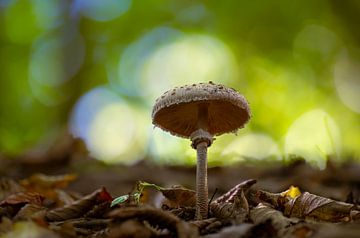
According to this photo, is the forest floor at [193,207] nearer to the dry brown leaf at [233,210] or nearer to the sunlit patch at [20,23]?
the dry brown leaf at [233,210]

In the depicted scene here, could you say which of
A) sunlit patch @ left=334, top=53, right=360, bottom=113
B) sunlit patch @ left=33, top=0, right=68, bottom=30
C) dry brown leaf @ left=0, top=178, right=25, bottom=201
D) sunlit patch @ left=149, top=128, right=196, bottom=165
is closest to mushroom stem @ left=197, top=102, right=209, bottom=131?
dry brown leaf @ left=0, top=178, right=25, bottom=201

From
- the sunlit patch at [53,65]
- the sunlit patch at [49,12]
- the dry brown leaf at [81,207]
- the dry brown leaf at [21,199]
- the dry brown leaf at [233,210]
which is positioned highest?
the sunlit patch at [49,12]

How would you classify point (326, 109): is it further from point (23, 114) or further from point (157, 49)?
point (23, 114)

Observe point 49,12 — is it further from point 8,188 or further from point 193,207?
point 193,207

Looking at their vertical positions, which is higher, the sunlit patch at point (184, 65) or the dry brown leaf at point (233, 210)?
the sunlit patch at point (184, 65)

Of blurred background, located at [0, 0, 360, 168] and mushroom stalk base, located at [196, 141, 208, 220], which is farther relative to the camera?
blurred background, located at [0, 0, 360, 168]

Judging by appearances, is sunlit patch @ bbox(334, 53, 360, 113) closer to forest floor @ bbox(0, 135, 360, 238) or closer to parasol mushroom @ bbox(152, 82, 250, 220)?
forest floor @ bbox(0, 135, 360, 238)

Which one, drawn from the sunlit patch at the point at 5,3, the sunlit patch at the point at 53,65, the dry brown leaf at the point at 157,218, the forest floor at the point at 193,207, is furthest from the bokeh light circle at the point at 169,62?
the dry brown leaf at the point at 157,218
